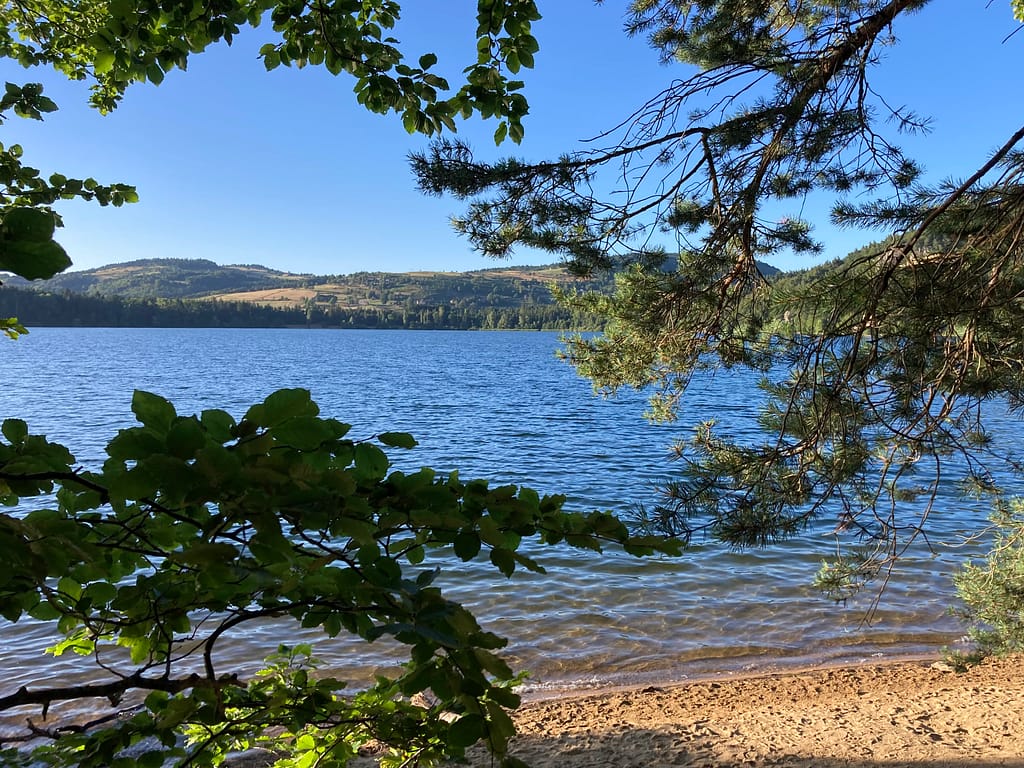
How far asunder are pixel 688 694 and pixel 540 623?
227 centimetres

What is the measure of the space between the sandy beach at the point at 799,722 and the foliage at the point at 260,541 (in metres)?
4.26

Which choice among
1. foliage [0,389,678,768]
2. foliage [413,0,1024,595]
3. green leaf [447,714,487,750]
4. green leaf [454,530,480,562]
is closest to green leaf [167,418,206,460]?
foliage [0,389,678,768]

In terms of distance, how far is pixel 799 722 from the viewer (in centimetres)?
571

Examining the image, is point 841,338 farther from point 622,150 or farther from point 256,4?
point 256,4

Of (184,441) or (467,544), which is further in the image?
(467,544)

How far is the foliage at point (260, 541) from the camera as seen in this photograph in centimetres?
90

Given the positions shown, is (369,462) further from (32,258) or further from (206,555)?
(32,258)

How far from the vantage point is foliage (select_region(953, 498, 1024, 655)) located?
4988mm

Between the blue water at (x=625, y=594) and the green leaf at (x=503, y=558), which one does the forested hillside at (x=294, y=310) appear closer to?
the blue water at (x=625, y=594)

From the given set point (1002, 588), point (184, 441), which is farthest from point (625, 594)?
point (184, 441)

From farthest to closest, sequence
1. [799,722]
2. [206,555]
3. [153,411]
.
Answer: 1. [799,722]
2. [153,411]
3. [206,555]

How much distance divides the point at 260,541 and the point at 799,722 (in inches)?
242

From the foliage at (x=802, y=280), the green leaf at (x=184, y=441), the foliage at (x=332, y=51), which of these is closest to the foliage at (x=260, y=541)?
the green leaf at (x=184, y=441)

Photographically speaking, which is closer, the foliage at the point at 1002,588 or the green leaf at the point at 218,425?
the green leaf at the point at 218,425
